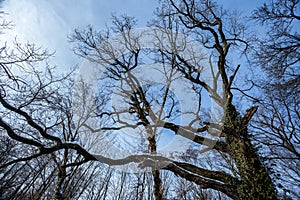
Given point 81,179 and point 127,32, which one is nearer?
point 127,32

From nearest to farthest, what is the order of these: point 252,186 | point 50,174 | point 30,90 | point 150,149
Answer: point 252,186 → point 30,90 → point 150,149 → point 50,174

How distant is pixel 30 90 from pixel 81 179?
11.0 metres

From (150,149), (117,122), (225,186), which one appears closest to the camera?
(225,186)

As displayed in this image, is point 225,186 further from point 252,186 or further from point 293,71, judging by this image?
point 293,71

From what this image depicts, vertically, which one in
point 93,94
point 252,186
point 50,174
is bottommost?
point 252,186

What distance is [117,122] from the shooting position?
28.5ft

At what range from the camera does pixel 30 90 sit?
5434 millimetres

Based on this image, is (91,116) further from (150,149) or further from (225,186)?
(225,186)

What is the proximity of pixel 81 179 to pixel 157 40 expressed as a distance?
1217 cm

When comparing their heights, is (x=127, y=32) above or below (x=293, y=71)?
above

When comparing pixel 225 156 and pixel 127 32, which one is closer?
pixel 225 156

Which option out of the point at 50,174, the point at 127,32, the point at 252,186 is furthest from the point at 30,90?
the point at 50,174

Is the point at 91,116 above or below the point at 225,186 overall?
above

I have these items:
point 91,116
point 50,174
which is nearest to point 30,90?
point 91,116
